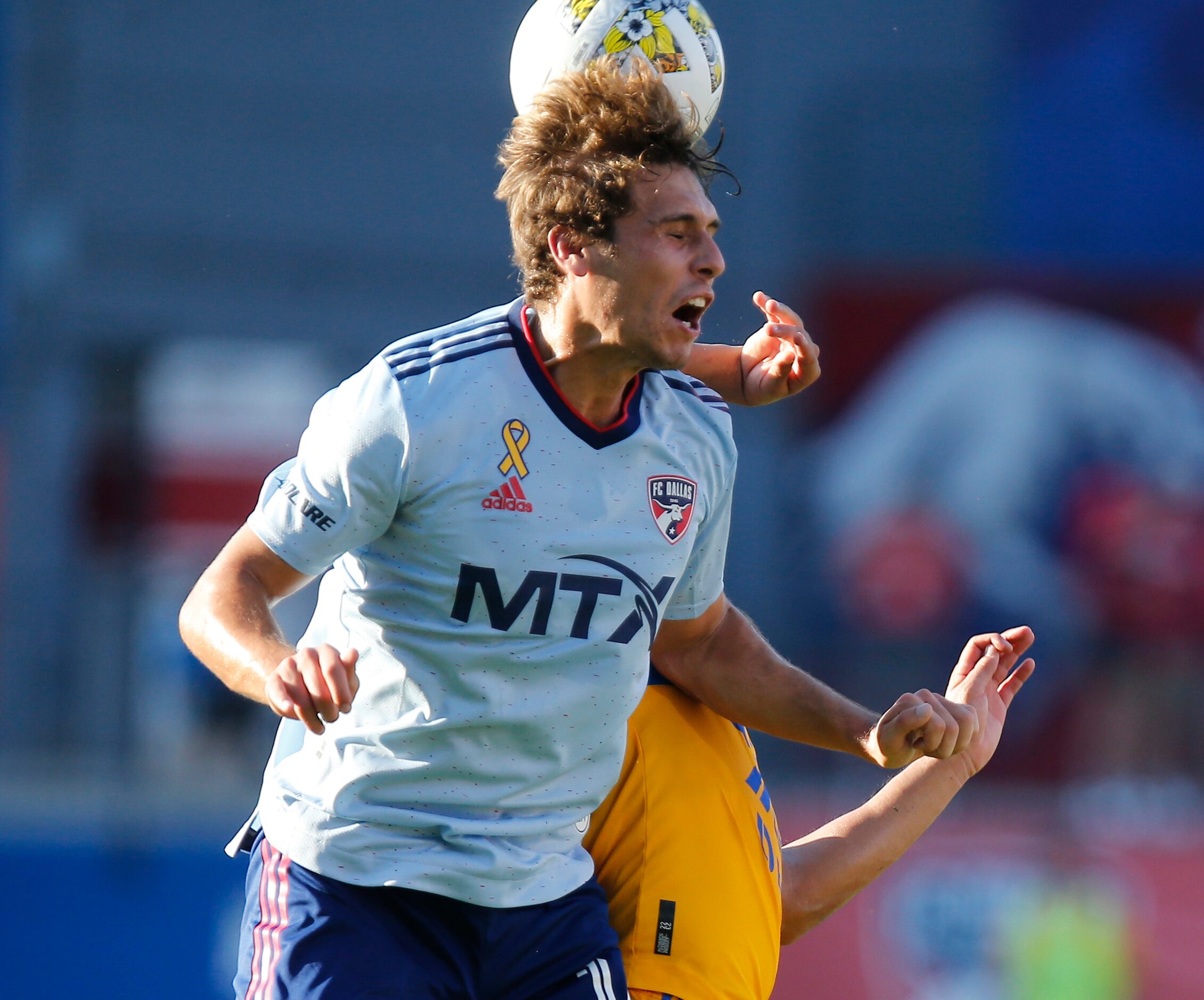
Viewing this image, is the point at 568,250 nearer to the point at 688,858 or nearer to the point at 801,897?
the point at 688,858

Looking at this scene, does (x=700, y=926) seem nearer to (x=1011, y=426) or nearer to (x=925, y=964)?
(x=925, y=964)

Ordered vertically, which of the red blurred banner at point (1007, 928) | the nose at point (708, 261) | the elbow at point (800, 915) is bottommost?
the red blurred banner at point (1007, 928)

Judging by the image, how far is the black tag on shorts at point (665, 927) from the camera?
11.2 ft

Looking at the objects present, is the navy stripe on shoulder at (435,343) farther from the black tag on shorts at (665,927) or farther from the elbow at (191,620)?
the black tag on shorts at (665,927)

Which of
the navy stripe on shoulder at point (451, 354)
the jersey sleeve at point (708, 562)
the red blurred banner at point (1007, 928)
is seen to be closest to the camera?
the navy stripe on shoulder at point (451, 354)

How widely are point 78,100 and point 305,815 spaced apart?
1218 centimetres

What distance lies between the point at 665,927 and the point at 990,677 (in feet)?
2.97

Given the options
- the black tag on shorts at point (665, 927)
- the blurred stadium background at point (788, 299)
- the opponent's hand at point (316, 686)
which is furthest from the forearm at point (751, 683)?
the blurred stadium background at point (788, 299)

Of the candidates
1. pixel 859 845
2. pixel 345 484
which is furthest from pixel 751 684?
pixel 345 484

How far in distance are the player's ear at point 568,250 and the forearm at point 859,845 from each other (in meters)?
1.59

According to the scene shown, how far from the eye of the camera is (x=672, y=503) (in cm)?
Result: 311

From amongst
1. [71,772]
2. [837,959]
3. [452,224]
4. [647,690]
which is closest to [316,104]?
[452,224]

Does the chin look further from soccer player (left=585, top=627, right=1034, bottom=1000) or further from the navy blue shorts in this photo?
the navy blue shorts

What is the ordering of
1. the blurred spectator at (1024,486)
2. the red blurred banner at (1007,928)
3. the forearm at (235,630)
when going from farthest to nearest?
1. the blurred spectator at (1024,486)
2. the red blurred banner at (1007,928)
3. the forearm at (235,630)
